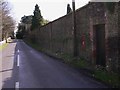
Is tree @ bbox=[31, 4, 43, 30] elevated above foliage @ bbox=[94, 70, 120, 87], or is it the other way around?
tree @ bbox=[31, 4, 43, 30]

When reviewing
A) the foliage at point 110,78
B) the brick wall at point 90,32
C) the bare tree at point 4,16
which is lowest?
the foliage at point 110,78

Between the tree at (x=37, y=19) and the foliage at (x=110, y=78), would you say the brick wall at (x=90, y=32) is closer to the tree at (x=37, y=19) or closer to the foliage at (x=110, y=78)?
the foliage at (x=110, y=78)

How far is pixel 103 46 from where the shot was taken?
15.9m

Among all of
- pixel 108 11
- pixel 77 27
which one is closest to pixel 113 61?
pixel 108 11

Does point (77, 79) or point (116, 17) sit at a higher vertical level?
point (116, 17)

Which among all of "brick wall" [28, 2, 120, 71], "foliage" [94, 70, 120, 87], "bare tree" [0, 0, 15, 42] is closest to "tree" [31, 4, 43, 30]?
"bare tree" [0, 0, 15, 42]

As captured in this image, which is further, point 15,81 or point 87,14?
point 87,14

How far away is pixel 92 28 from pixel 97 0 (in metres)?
2.07

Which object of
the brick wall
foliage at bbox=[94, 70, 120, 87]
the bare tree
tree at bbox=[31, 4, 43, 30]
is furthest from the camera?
tree at bbox=[31, 4, 43, 30]

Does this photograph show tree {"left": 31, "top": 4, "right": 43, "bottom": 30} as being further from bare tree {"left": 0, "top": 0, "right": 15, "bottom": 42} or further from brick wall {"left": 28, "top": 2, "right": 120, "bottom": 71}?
brick wall {"left": 28, "top": 2, "right": 120, "bottom": 71}

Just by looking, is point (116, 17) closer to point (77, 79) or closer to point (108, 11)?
point (108, 11)

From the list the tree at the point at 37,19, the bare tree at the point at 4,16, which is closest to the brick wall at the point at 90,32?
the bare tree at the point at 4,16

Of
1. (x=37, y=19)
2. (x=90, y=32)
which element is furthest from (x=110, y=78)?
(x=37, y=19)

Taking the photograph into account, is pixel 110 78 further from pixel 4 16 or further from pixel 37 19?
pixel 37 19
